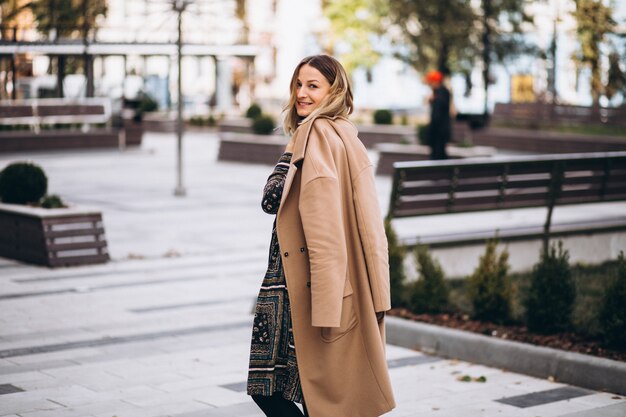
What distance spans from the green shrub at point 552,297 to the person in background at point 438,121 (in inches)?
462

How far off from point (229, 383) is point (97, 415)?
3.24 feet

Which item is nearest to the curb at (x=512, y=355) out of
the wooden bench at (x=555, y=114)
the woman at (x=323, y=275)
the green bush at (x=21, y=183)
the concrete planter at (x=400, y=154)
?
the woman at (x=323, y=275)

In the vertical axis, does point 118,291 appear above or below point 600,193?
below

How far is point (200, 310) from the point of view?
8984 millimetres

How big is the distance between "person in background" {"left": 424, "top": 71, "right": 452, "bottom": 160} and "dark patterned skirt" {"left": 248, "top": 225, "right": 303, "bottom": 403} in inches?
586

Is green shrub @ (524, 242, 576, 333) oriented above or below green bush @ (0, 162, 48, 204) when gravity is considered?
below

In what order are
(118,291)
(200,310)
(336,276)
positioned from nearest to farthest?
(336,276) < (200,310) < (118,291)

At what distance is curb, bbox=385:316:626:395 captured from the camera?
6.52 metres

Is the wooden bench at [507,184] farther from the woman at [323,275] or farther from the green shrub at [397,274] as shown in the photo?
the woman at [323,275]

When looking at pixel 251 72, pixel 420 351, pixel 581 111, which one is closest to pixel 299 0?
pixel 251 72

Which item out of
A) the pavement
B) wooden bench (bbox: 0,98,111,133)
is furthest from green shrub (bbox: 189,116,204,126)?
the pavement

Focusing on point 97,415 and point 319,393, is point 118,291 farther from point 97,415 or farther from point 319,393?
point 319,393

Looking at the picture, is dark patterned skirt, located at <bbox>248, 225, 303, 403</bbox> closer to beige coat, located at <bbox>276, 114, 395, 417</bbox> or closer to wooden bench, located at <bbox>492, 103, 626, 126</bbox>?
beige coat, located at <bbox>276, 114, 395, 417</bbox>

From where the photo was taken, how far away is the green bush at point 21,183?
1120 centimetres
